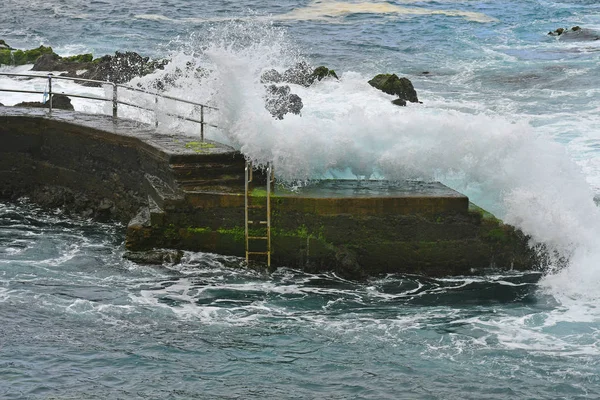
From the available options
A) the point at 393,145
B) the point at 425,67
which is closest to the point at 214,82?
the point at 393,145

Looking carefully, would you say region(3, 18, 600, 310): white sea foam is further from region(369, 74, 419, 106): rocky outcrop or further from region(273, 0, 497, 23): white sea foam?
region(273, 0, 497, 23): white sea foam

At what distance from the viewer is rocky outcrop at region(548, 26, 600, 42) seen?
42.8 meters

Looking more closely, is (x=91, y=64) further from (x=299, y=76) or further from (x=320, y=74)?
(x=320, y=74)

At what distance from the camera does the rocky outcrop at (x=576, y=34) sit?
42.8 meters

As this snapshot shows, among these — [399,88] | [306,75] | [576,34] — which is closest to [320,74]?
[306,75]

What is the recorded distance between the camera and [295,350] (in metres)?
11.1

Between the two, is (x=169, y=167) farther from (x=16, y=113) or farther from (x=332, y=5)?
(x=332, y=5)

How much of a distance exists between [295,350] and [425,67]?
2708 centimetres

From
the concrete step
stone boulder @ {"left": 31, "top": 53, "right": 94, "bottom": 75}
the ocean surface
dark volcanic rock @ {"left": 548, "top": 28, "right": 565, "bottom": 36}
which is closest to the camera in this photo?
the ocean surface

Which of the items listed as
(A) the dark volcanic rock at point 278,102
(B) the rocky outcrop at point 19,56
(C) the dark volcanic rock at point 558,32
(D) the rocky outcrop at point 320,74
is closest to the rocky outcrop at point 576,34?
(C) the dark volcanic rock at point 558,32

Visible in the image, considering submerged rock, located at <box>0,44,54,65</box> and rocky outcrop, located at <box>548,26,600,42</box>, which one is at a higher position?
rocky outcrop, located at <box>548,26,600,42</box>

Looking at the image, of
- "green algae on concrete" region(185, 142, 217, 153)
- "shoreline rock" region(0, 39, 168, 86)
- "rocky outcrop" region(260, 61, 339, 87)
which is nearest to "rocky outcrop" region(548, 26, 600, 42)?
"rocky outcrop" region(260, 61, 339, 87)

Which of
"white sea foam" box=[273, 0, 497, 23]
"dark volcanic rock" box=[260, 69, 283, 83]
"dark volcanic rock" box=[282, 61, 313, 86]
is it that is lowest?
"dark volcanic rock" box=[282, 61, 313, 86]

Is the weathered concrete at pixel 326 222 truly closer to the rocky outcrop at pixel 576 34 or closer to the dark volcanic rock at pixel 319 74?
the dark volcanic rock at pixel 319 74
